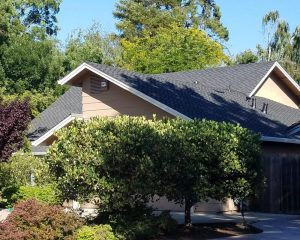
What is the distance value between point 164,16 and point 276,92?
29.8 m

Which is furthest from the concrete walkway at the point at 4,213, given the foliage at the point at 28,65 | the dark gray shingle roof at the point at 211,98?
the foliage at the point at 28,65

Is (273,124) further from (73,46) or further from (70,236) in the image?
(73,46)

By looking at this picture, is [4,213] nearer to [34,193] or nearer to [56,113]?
[34,193]

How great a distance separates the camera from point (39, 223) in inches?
450

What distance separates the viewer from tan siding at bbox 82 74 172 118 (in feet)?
67.7

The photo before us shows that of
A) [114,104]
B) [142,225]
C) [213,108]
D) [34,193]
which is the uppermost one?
[114,104]

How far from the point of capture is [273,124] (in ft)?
73.2

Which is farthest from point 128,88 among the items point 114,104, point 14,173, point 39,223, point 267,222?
point 39,223

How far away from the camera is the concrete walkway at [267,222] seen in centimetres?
1371

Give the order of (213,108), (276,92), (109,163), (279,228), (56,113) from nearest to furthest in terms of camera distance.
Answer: (109,163)
(279,228)
(213,108)
(276,92)
(56,113)

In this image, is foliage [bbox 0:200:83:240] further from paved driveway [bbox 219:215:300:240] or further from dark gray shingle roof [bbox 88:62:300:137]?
dark gray shingle roof [bbox 88:62:300:137]

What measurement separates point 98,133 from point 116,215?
1.85 metres

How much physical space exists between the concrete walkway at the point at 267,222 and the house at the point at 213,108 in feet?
4.46

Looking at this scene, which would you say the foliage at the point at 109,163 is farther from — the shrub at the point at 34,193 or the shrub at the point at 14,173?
the shrub at the point at 14,173
